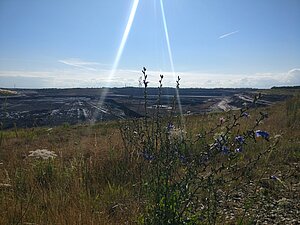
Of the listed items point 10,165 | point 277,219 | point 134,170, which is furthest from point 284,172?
point 10,165

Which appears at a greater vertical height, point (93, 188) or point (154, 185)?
point (154, 185)

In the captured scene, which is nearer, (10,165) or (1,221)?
(1,221)

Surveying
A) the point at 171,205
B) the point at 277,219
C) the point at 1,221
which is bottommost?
the point at 277,219

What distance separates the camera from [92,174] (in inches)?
161

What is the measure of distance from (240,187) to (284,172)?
0.91 meters

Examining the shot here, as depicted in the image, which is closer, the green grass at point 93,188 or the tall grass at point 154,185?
the tall grass at point 154,185

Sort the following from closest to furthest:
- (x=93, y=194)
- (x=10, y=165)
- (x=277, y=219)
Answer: (x=277, y=219) < (x=93, y=194) < (x=10, y=165)

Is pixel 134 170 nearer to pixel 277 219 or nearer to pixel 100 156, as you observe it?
pixel 100 156

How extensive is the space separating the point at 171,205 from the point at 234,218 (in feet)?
3.28

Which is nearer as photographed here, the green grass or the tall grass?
the tall grass

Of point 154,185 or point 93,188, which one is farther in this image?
point 93,188

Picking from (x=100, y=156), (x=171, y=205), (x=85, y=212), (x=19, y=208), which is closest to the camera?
(x=171, y=205)

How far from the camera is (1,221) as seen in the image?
8.50 feet

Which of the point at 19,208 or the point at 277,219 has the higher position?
the point at 19,208
